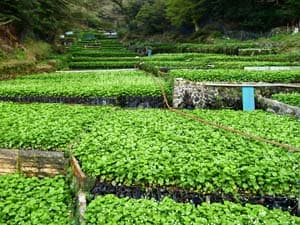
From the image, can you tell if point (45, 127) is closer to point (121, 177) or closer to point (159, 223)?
point (121, 177)

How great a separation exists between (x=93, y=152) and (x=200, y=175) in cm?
233

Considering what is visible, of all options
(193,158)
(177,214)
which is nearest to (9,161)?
(193,158)

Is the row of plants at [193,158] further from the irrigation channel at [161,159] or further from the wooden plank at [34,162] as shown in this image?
the wooden plank at [34,162]

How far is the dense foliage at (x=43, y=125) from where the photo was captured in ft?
23.6

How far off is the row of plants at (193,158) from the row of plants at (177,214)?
42cm

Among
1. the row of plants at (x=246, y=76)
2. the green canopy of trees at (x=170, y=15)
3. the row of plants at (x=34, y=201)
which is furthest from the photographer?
the green canopy of trees at (x=170, y=15)

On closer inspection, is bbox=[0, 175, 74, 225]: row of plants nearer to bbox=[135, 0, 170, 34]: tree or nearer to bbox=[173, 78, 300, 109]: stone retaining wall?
bbox=[173, 78, 300, 109]: stone retaining wall

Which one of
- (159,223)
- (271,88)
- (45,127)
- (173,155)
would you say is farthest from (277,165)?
(271,88)

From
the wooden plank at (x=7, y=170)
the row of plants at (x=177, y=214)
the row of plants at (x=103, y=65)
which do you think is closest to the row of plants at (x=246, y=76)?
the wooden plank at (x=7, y=170)

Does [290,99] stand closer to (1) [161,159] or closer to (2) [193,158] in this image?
(2) [193,158]

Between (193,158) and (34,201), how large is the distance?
317 centimetres

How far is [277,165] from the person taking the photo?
5.49 m

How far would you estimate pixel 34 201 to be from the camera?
586 cm

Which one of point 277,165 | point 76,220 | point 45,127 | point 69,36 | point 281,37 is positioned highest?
point 69,36
